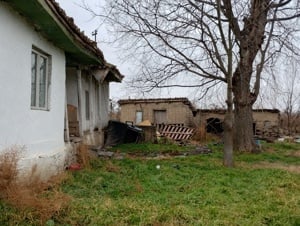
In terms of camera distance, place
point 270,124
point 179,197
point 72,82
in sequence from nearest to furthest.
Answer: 1. point 179,197
2. point 72,82
3. point 270,124

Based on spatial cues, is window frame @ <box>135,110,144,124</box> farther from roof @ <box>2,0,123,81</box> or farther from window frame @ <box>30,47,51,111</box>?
window frame @ <box>30,47,51,111</box>

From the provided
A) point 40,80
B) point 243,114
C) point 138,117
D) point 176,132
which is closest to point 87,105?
point 40,80

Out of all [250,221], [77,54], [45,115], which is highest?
[77,54]

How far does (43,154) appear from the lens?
23.3 feet

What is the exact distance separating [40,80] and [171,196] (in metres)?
3.57

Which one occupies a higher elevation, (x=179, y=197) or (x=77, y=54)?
(x=77, y=54)

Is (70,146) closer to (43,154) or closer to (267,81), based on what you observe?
(43,154)

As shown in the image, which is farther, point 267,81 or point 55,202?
point 267,81

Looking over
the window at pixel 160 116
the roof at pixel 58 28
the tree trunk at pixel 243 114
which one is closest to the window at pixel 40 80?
the roof at pixel 58 28

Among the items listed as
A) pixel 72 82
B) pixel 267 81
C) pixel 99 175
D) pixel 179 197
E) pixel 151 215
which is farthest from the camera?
pixel 267 81

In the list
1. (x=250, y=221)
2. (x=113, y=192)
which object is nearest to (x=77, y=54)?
(x=113, y=192)

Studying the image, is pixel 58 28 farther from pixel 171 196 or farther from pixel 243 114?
pixel 243 114

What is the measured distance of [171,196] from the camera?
611cm

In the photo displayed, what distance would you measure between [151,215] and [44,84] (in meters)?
4.08
